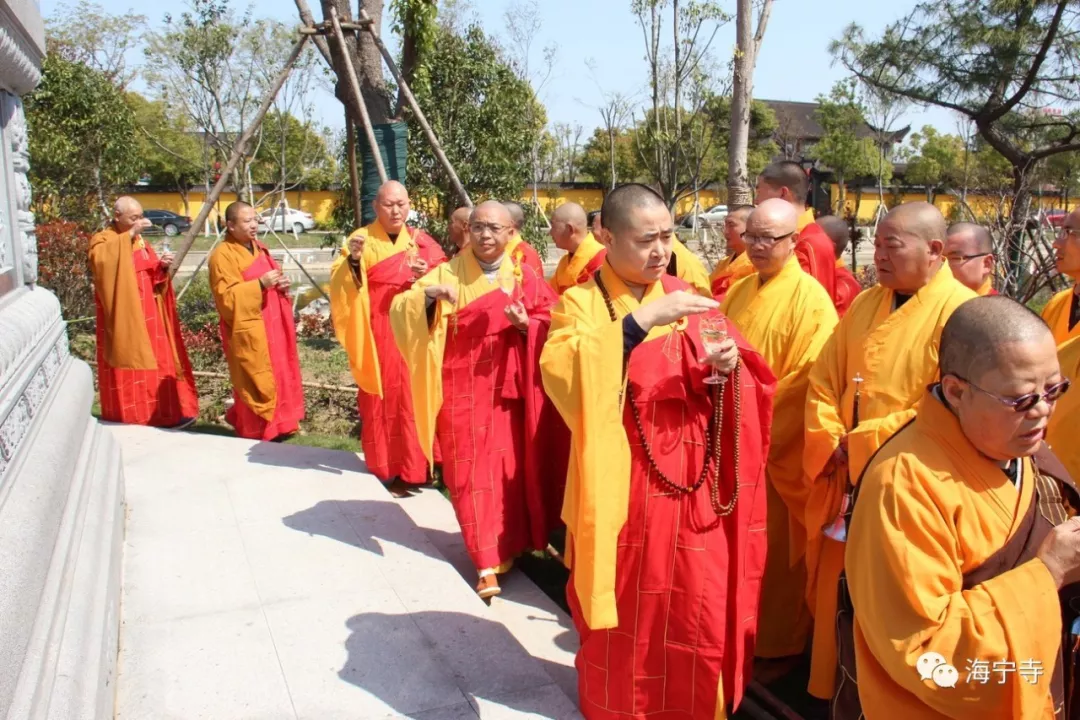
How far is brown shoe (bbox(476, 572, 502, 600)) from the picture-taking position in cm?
434

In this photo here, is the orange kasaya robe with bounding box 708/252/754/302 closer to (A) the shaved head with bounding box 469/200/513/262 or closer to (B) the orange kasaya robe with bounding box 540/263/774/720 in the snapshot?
(A) the shaved head with bounding box 469/200/513/262

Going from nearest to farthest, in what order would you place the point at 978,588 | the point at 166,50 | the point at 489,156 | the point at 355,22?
the point at 978,588 < the point at 355,22 < the point at 489,156 < the point at 166,50

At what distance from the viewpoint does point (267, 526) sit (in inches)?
180

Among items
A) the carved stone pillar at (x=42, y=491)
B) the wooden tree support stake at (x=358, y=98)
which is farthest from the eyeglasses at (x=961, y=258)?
the wooden tree support stake at (x=358, y=98)

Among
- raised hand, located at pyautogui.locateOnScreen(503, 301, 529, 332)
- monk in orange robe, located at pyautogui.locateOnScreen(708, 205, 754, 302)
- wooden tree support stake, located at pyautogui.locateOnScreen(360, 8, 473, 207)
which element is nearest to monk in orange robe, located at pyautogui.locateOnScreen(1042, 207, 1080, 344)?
monk in orange robe, located at pyautogui.locateOnScreen(708, 205, 754, 302)

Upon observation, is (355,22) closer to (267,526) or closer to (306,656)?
(267,526)

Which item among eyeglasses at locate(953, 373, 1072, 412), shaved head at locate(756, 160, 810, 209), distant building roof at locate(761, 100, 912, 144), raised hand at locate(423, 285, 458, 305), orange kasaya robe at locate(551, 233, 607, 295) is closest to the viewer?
eyeglasses at locate(953, 373, 1072, 412)

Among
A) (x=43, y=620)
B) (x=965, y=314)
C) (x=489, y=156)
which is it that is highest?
(x=489, y=156)

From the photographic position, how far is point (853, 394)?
348 cm

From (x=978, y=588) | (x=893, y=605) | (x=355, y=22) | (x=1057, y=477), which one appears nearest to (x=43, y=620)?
(x=893, y=605)

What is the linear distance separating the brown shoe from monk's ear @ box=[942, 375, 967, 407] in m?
2.78

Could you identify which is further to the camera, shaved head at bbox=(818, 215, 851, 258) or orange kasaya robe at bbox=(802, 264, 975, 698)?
shaved head at bbox=(818, 215, 851, 258)

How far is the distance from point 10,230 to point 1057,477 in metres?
3.92

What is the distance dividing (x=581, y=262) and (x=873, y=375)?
3.22 metres
